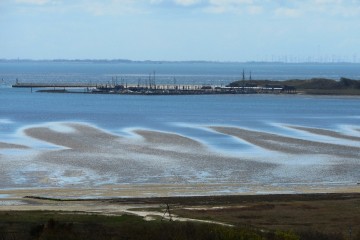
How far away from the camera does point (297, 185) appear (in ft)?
112

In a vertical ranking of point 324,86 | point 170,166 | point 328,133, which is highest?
point 324,86

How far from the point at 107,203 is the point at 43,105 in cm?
6307

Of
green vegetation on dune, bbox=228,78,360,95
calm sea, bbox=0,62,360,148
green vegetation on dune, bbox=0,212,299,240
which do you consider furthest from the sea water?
green vegetation on dune, bbox=0,212,299,240

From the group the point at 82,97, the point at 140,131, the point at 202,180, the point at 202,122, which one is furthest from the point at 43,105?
the point at 202,180

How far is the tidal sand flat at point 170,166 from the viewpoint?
1305 inches

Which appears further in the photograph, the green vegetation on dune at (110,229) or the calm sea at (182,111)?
the calm sea at (182,111)

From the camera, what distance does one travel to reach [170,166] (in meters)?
39.0

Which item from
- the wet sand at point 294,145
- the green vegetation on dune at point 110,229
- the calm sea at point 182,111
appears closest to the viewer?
the green vegetation on dune at point 110,229

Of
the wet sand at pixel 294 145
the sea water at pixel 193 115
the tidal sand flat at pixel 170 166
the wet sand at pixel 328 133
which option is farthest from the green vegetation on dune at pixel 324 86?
the tidal sand flat at pixel 170 166

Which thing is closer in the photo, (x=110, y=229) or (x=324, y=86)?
(x=110, y=229)

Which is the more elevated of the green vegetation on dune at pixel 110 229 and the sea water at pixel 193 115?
the green vegetation on dune at pixel 110 229

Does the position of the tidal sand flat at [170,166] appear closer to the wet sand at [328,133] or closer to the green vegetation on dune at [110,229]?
the wet sand at [328,133]

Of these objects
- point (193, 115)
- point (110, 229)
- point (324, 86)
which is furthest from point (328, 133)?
point (324, 86)

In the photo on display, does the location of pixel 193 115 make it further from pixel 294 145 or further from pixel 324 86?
pixel 324 86
